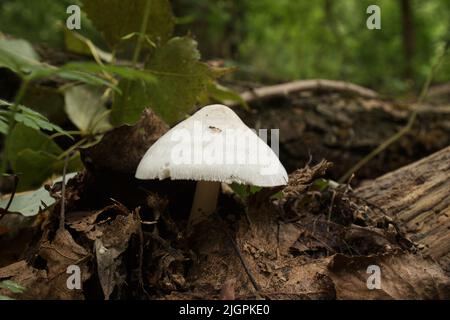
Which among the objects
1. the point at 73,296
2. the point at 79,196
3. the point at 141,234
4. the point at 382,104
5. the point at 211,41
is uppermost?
the point at 211,41

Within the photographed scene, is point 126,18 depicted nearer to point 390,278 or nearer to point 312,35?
point 390,278

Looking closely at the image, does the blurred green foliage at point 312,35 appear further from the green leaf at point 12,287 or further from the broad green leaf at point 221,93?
the green leaf at point 12,287

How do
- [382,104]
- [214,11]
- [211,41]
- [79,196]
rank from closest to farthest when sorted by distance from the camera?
1. [79,196]
2. [382,104]
3. [214,11]
4. [211,41]

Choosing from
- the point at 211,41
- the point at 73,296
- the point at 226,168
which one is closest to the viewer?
the point at 73,296

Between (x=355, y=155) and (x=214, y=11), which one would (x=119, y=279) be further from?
(x=214, y=11)

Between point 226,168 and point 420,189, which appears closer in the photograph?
point 226,168

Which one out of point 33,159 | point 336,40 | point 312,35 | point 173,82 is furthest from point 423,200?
point 312,35

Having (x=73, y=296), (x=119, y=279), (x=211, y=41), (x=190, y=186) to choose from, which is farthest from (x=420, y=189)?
(x=211, y=41)
